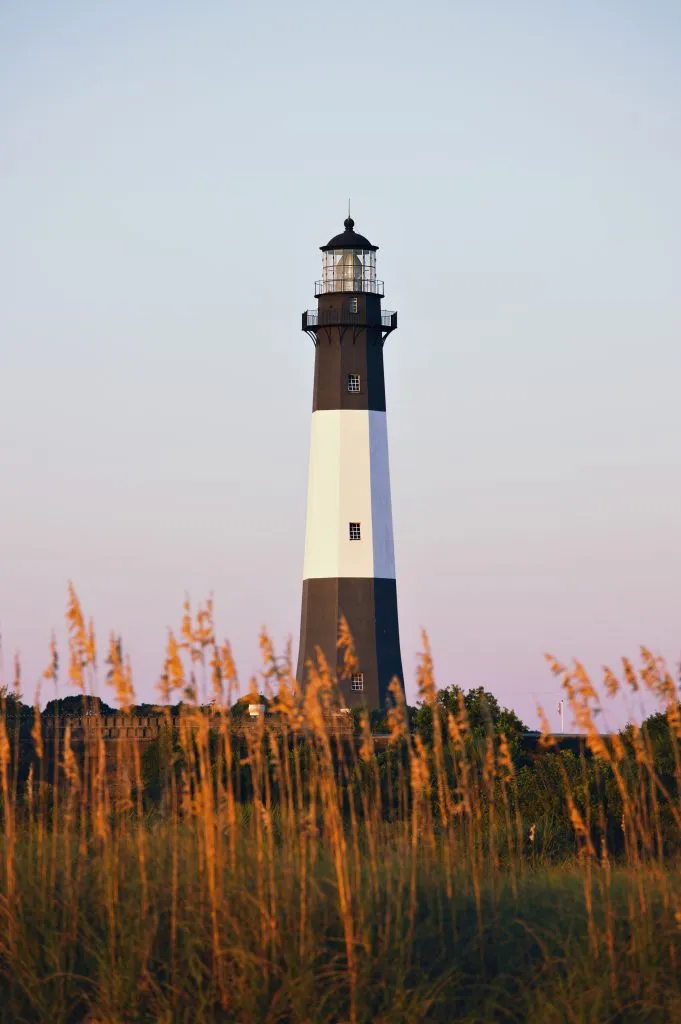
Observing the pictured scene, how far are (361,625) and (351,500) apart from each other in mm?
3730

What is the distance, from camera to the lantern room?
4628 cm

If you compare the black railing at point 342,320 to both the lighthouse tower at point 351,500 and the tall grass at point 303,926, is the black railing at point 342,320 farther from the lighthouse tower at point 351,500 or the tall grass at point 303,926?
the tall grass at point 303,926

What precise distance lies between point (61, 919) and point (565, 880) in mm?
3633

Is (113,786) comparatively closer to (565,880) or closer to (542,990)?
(565,880)

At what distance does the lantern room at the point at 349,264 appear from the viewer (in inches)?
1822

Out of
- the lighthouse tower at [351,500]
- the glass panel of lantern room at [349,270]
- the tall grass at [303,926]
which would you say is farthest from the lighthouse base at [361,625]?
the tall grass at [303,926]

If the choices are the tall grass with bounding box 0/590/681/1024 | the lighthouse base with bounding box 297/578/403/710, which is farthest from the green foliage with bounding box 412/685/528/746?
the tall grass with bounding box 0/590/681/1024

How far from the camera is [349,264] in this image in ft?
152

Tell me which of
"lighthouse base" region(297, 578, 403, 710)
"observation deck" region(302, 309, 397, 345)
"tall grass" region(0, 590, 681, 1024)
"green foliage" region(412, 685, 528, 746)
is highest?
"observation deck" region(302, 309, 397, 345)

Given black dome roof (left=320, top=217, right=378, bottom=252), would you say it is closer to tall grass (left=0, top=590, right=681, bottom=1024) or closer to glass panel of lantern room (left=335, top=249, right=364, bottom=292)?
glass panel of lantern room (left=335, top=249, right=364, bottom=292)

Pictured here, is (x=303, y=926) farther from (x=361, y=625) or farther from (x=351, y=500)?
(x=351, y=500)

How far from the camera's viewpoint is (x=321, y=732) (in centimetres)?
876

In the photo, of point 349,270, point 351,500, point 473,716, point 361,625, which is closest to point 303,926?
point 473,716

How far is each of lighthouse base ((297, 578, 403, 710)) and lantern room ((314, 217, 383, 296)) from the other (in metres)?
9.57
